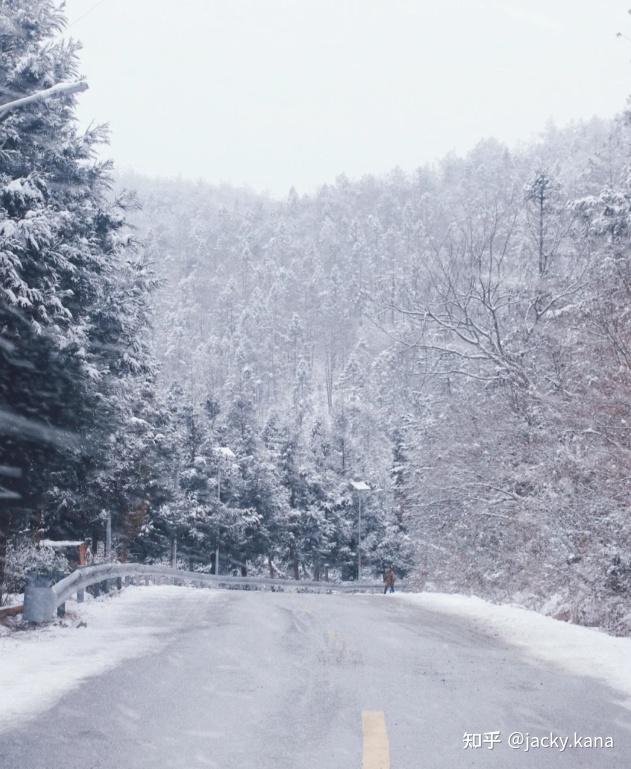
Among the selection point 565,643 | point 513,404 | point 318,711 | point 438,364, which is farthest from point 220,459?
point 318,711

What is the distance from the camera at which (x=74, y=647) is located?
10.9m

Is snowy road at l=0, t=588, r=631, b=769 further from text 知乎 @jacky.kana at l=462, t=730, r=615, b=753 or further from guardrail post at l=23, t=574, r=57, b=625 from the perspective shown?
guardrail post at l=23, t=574, r=57, b=625

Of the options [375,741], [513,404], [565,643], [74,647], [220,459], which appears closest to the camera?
[375,741]

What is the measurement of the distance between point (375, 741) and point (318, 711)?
1.07 m

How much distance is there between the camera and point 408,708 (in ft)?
22.5

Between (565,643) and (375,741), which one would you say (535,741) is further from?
(565,643)

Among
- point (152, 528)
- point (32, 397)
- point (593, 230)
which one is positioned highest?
point (593, 230)

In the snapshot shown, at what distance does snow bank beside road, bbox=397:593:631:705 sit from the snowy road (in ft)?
1.28

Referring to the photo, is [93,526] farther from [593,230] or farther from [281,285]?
[281,285]

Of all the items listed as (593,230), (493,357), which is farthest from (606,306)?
(493,357)

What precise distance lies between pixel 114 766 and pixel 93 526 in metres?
24.8

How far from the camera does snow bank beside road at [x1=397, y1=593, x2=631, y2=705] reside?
30.0 ft

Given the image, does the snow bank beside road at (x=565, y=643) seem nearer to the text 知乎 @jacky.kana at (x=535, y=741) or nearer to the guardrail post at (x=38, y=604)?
the text 知乎 @jacky.kana at (x=535, y=741)

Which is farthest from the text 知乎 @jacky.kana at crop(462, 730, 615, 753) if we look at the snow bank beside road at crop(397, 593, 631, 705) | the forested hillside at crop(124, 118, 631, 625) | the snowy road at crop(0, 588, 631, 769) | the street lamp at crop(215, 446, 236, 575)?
the street lamp at crop(215, 446, 236, 575)
